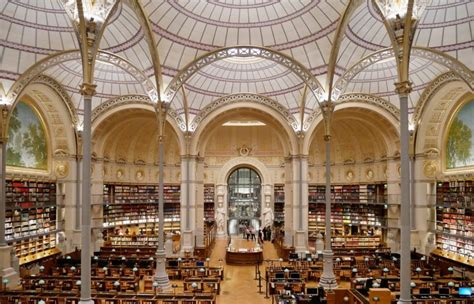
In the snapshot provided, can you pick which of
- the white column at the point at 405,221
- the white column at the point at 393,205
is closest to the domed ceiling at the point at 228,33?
the white column at the point at 393,205

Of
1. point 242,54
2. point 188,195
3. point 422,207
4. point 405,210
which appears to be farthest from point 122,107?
point 405,210

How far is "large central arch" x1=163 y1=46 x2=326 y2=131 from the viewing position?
18.2 m

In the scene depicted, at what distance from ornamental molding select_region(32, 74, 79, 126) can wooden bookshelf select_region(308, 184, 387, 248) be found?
18.7m

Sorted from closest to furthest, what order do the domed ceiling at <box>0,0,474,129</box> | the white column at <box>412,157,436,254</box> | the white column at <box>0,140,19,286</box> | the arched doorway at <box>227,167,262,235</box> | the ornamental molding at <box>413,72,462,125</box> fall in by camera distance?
1. the white column at <box>0,140,19,286</box>
2. the domed ceiling at <box>0,0,474,129</box>
3. the ornamental molding at <box>413,72,462,125</box>
4. the white column at <box>412,157,436,254</box>
5. the arched doorway at <box>227,167,262,235</box>

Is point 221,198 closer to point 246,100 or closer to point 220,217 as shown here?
point 220,217

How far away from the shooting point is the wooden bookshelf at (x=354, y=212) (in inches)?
1144

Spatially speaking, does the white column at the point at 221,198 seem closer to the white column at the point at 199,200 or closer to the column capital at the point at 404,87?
the white column at the point at 199,200

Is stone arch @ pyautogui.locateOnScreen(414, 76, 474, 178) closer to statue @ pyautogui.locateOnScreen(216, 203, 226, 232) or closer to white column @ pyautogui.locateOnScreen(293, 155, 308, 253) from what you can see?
white column @ pyautogui.locateOnScreen(293, 155, 308, 253)

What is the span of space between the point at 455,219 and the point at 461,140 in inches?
169

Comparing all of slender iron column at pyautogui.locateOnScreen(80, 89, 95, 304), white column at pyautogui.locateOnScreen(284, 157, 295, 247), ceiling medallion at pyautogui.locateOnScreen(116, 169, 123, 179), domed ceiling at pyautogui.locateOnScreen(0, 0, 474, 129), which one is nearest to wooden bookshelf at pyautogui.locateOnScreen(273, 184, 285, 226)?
white column at pyautogui.locateOnScreen(284, 157, 295, 247)

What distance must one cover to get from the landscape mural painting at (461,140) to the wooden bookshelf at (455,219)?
1.16 meters

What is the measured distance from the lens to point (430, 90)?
23297 millimetres

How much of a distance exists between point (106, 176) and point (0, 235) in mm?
11225

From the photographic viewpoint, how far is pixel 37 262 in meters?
22.0
